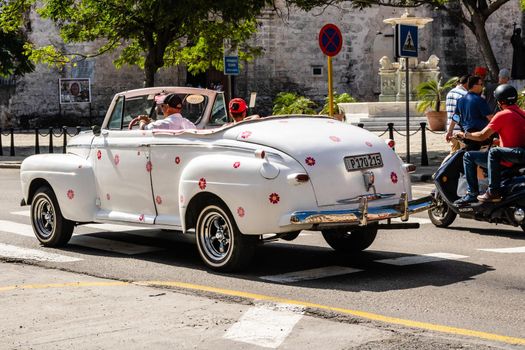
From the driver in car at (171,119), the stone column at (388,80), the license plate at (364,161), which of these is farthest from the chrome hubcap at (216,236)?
the stone column at (388,80)

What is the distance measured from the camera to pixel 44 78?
47188 mm

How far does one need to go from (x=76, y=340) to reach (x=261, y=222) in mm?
2495

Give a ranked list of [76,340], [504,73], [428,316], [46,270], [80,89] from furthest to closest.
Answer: [80,89]
[504,73]
[46,270]
[428,316]
[76,340]

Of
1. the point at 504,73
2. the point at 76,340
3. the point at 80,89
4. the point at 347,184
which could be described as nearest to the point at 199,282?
the point at 347,184

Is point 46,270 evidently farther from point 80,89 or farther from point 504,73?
point 80,89

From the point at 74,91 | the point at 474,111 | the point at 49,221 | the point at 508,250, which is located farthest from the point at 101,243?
the point at 74,91

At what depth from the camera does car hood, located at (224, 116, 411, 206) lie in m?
8.59

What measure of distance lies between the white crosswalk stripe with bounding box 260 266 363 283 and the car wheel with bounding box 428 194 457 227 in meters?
3.41

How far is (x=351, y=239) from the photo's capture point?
10016mm

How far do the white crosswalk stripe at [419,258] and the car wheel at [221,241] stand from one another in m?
1.46

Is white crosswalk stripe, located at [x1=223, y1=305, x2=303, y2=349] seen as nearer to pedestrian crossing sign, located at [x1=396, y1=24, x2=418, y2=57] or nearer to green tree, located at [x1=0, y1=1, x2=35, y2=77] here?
pedestrian crossing sign, located at [x1=396, y1=24, x2=418, y2=57]

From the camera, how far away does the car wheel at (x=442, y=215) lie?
40.3 feet

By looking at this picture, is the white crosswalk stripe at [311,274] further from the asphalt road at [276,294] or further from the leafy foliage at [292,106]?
the leafy foliage at [292,106]

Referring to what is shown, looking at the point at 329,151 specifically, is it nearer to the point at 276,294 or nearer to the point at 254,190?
the point at 254,190
